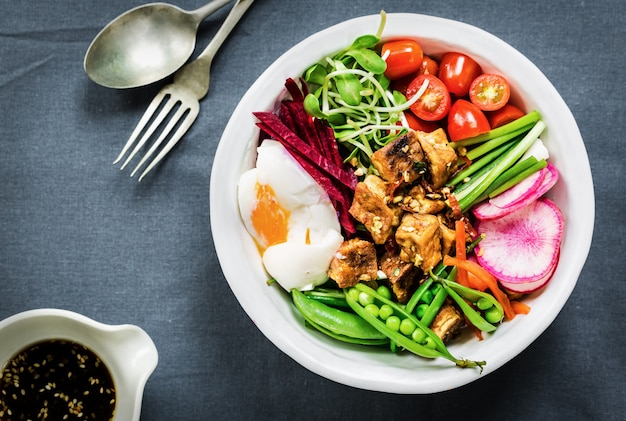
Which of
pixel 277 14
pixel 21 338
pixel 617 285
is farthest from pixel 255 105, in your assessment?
pixel 617 285

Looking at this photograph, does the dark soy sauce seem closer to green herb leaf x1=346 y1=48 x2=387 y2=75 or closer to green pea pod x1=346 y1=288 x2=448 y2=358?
green pea pod x1=346 y1=288 x2=448 y2=358

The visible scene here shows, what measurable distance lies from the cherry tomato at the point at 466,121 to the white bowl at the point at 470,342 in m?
0.13

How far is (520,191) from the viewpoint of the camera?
6.23 ft

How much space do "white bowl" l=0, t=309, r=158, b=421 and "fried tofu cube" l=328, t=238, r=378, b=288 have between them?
0.58 meters

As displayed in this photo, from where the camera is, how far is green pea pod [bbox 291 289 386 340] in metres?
1.89

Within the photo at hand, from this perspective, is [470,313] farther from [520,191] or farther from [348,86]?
[348,86]

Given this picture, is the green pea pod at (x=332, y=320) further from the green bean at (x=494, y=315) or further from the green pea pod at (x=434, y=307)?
the green bean at (x=494, y=315)

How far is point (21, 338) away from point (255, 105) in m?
1.00

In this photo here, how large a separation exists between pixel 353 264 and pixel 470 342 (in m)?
0.42

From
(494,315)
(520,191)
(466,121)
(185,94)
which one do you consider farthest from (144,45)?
(494,315)

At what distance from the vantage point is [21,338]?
2.00 meters

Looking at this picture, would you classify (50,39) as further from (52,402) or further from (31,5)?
(52,402)

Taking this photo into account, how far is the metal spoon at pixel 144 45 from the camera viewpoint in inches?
83.7

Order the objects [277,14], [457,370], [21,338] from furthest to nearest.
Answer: [277,14] → [21,338] → [457,370]
